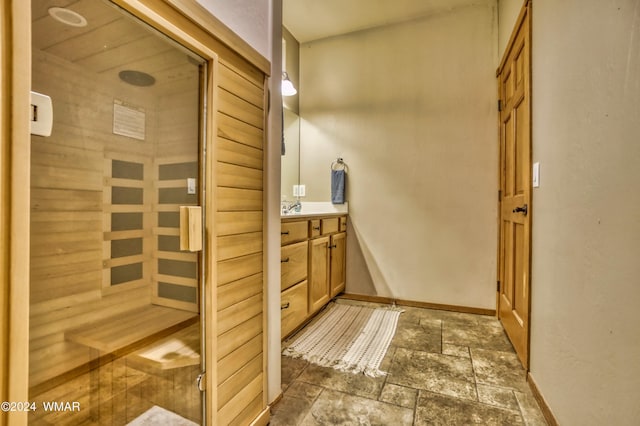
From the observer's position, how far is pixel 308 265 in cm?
242

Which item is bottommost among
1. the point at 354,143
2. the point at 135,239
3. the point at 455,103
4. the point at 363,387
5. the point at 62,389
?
the point at 363,387

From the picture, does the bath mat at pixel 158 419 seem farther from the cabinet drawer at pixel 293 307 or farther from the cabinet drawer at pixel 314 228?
the cabinet drawer at pixel 314 228

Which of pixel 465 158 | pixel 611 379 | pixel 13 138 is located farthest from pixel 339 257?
pixel 13 138

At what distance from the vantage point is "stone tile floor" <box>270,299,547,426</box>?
4.69 feet

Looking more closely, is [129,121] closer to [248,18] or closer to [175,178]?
[175,178]

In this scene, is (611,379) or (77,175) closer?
(611,379)

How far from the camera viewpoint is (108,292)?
1338mm

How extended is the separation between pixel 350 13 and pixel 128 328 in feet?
10.0

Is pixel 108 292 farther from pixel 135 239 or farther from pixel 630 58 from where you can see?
pixel 630 58

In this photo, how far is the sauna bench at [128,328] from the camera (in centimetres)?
128

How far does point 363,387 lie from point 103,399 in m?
1.18

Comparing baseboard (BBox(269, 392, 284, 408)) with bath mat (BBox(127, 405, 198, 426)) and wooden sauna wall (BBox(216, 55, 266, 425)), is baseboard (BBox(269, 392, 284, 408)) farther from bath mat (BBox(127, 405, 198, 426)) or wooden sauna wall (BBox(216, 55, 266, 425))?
bath mat (BBox(127, 405, 198, 426))

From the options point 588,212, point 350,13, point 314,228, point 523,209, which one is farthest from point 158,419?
point 350,13

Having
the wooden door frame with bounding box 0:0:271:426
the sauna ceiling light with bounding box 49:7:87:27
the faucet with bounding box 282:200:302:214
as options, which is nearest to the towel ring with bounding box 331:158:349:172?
the faucet with bounding box 282:200:302:214
